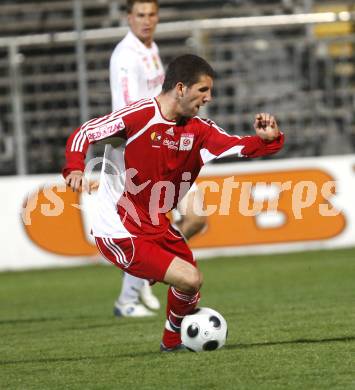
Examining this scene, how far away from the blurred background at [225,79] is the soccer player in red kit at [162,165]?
8.73 metres

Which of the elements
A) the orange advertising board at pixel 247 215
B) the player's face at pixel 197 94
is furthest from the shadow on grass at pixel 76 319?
the orange advertising board at pixel 247 215

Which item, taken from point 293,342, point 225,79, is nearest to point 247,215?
point 225,79

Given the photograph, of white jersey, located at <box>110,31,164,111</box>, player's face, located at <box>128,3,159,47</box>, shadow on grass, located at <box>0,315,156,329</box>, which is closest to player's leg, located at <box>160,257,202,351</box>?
shadow on grass, located at <box>0,315,156,329</box>

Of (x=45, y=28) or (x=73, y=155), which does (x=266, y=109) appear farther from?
(x=73, y=155)

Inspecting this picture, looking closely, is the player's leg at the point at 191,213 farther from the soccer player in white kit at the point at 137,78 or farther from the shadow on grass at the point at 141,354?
the shadow on grass at the point at 141,354

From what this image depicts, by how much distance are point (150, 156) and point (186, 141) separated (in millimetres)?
239

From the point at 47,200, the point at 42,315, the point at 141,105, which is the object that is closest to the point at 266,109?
the point at 47,200

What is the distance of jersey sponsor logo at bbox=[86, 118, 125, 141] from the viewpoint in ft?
20.8

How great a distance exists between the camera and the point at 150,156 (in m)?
6.52

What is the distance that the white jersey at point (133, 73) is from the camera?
9.01 m

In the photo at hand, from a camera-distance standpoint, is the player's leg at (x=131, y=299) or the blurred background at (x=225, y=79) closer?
the player's leg at (x=131, y=299)

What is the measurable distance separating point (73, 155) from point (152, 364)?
4.27 ft

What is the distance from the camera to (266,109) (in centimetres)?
1574

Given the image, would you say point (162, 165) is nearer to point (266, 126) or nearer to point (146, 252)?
point (146, 252)
